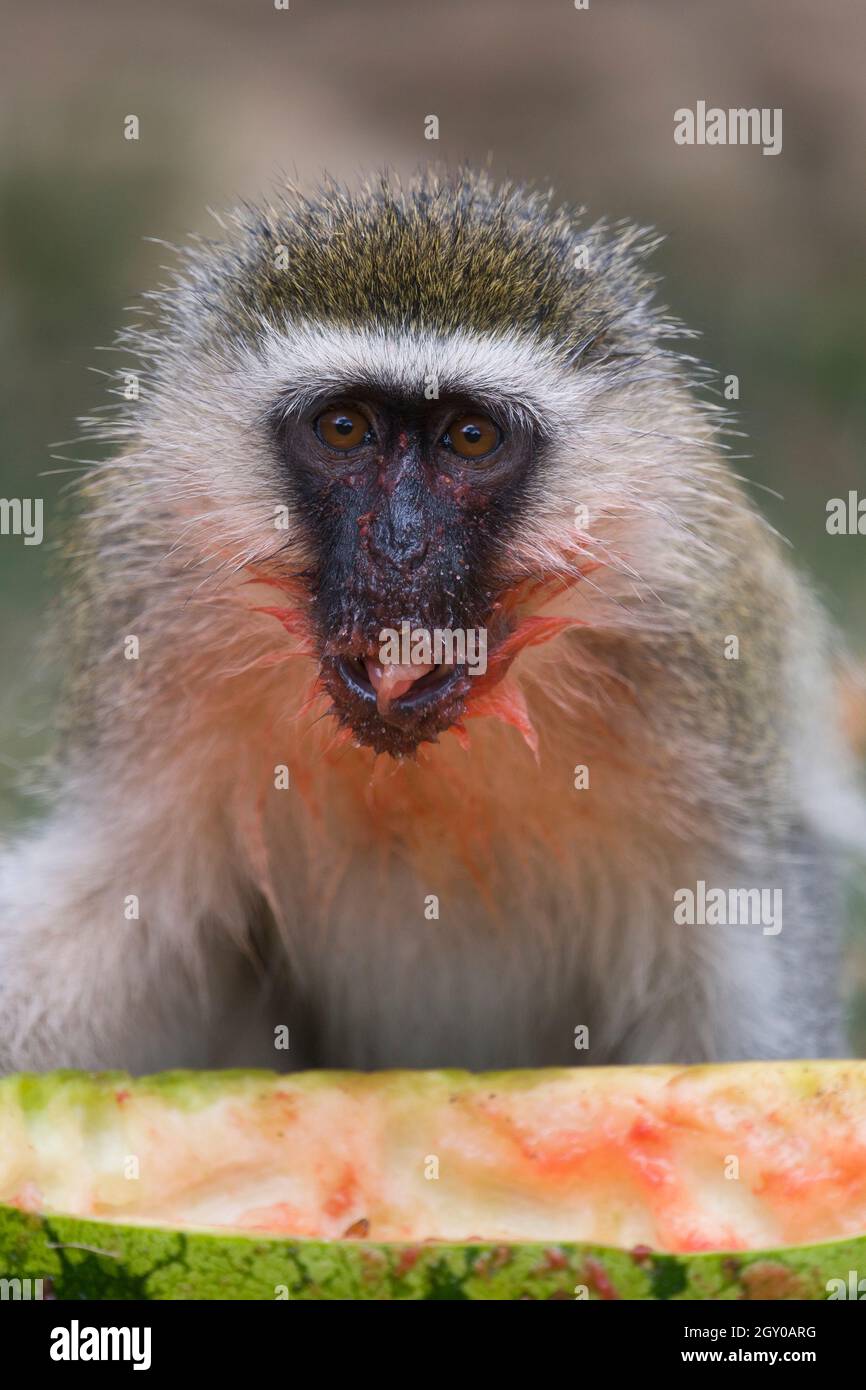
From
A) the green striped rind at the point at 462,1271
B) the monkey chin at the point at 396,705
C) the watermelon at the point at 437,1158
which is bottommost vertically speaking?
the green striped rind at the point at 462,1271

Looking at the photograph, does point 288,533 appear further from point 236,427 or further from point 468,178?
point 468,178

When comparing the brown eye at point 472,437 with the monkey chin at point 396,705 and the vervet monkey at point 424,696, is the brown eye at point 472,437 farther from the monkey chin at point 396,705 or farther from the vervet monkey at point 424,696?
the monkey chin at point 396,705

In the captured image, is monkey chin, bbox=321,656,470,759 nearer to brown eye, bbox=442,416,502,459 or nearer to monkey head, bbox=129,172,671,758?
monkey head, bbox=129,172,671,758

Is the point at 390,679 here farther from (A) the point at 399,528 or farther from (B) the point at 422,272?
(B) the point at 422,272

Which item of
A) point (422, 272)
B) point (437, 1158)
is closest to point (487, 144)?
point (422, 272)

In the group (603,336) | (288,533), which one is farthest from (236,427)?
(603,336)

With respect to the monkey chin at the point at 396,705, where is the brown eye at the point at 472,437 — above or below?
above

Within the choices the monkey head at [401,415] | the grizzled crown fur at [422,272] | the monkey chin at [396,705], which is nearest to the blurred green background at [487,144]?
the grizzled crown fur at [422,272]
